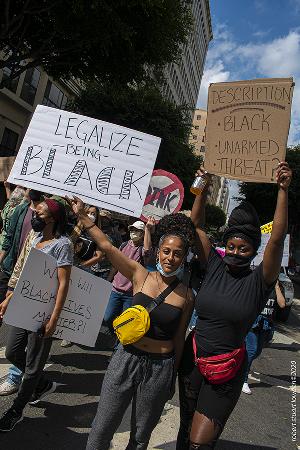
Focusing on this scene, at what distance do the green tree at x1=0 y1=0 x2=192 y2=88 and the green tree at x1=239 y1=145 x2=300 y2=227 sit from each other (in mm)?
16660

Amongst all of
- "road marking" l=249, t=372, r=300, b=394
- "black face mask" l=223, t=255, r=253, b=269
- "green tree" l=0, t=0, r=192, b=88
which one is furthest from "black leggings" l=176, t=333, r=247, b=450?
"green tree" l=0, t=0, r=192, b=88

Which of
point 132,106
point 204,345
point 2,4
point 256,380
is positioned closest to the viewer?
point 204,345

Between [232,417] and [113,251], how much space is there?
2.59 meters

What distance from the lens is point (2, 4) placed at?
10.7 m

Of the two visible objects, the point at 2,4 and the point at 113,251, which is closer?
the point at 113,251

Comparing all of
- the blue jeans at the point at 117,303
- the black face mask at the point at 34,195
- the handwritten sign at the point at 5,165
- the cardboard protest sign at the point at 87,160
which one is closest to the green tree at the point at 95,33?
the handwritten sign at the point at 5,165

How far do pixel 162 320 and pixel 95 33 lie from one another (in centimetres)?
921

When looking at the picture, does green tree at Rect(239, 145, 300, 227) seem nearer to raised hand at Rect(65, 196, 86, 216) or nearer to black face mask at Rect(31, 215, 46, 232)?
black face mask at Rect(31, 215, 46, 232)

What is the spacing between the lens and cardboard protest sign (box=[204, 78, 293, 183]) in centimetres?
282

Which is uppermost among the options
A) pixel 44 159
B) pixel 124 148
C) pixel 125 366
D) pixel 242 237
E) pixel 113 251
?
pixel 124 148

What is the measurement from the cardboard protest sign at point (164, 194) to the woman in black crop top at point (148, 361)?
2888 millimetres

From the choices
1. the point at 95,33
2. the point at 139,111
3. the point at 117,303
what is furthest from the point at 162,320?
the point at 139,111

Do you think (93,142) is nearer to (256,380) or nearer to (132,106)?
(256,380)

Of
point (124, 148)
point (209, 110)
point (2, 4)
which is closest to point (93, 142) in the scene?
point (124, 148)
